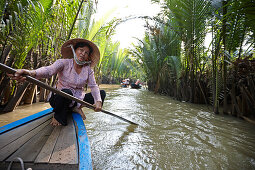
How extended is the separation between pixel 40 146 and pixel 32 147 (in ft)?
0.15

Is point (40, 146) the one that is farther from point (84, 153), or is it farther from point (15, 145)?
point (84, 153)

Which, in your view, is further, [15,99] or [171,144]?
[15,99]

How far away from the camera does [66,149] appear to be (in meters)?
0.88

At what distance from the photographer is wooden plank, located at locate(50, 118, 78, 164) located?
2.51 ft

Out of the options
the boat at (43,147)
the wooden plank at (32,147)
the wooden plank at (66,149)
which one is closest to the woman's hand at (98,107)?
the boat at (43,147)

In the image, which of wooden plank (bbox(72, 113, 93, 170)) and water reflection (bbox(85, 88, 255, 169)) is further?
water reflection (bbox(85, 88, 255, 169))

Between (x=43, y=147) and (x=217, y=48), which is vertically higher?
(x=217, y=48)

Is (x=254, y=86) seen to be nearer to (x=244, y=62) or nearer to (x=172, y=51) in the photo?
(x=244, y=62)

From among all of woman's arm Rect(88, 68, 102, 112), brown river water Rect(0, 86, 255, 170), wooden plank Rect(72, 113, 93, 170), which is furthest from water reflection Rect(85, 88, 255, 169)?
woman's arm Rect(88, 68, 102, 112)

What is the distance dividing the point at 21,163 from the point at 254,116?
10.8 feet

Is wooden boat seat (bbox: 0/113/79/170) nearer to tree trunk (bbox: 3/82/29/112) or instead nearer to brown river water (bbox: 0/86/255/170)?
brown river water (bbox: 0/86/255/170)

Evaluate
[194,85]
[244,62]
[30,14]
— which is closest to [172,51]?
[194,85]

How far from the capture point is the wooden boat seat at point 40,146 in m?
0.74

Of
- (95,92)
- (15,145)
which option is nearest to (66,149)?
(15,145)
